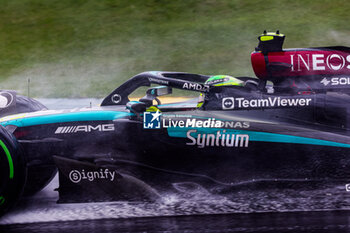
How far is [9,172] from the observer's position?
11.8 feet

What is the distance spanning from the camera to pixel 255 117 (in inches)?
154

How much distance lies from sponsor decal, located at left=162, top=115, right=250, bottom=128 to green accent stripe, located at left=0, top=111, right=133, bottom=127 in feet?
1.19

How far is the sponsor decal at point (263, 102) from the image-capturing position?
12.8ft

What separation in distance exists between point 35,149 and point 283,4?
12.3 meters

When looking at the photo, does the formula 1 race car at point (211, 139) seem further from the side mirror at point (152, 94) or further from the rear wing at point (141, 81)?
the rear wing at point (141, 81)

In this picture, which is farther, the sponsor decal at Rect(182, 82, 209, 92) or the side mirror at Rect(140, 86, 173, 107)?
the side mirror at Rect(140, 86, 173, 107)

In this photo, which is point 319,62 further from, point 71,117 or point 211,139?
point 71,117

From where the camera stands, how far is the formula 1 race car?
373 cm

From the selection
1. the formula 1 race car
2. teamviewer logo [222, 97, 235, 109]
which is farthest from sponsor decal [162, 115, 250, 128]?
teamviewer logo [222, 97, 235, 109]

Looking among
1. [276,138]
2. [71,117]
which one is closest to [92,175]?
[71,117]

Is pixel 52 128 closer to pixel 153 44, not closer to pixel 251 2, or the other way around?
pixel 153 44

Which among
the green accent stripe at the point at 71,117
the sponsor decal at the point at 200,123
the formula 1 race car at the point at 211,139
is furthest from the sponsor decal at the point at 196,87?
the green accent stripe at the point at 71,117

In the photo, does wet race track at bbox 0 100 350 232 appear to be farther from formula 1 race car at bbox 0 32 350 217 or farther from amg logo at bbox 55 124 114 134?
amg logo at bbox 55 124 114 134

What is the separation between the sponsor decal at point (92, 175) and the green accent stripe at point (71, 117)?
0.45m
